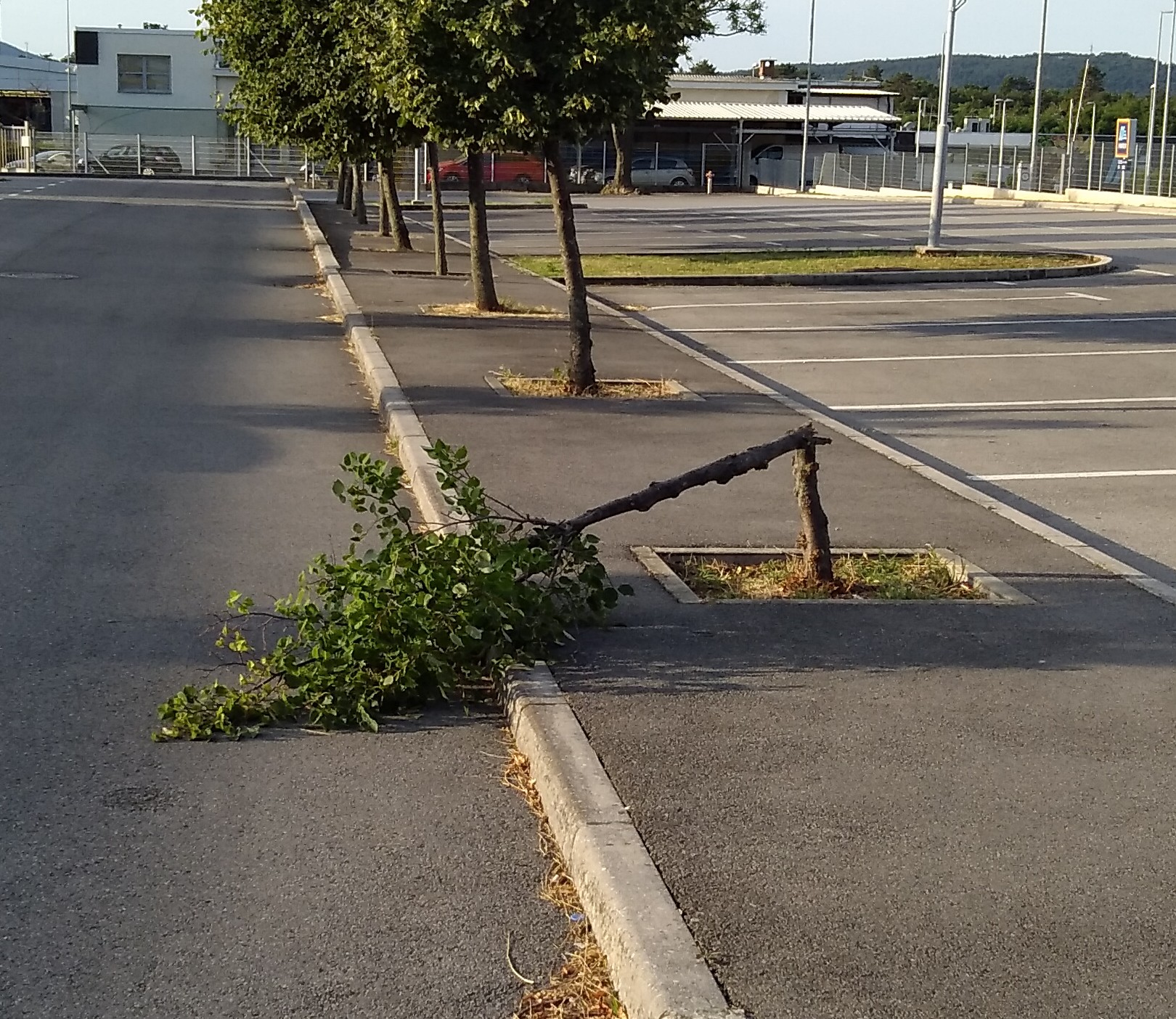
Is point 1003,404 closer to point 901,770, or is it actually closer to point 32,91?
point 901,770

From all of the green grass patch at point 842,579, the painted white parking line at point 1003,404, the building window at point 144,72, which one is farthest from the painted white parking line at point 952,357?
the building window at point 144,72

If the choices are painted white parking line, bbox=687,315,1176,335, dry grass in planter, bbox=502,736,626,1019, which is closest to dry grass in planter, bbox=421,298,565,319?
painted white parking line, bbox=687,315,1176,335

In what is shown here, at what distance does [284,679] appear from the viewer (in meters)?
5.87

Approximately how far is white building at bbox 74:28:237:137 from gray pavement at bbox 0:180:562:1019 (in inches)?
3078

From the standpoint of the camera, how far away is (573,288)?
42.3ft

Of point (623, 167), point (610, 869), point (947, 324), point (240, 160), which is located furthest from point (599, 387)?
point (240, 160)

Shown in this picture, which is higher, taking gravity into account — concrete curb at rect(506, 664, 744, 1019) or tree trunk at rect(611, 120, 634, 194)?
tree trunk at rect(611, 120, 634, 194)

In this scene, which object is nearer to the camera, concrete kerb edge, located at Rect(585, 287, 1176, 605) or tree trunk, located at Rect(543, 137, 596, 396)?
concrete kerb edge, located at Rect(585, 287, 1176, 605)

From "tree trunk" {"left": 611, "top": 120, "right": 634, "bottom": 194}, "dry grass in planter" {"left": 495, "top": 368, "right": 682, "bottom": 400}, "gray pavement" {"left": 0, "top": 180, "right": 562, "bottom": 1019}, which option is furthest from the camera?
"tree trunk" {"left": 611, "top": 120, "right": 634, "bottom": 194}

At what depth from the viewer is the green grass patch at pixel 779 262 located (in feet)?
83.4

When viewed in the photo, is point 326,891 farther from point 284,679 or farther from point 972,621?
point 972,621

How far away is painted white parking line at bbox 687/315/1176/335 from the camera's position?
1880cm

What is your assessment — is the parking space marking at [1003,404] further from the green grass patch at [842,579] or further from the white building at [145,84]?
the white building at [145,84]

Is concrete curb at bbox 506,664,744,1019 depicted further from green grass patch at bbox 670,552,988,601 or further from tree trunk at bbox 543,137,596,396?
tree trunk at bbox 543,137,596,396
